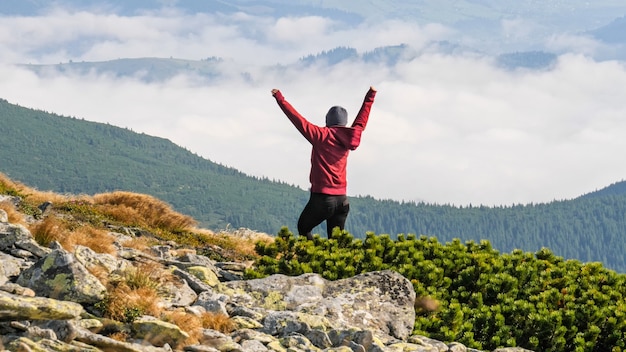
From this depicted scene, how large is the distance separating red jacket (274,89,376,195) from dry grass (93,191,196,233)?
33.2 ft

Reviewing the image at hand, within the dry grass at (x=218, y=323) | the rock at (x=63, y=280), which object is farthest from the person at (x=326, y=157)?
the rock at (x=63, y=280)

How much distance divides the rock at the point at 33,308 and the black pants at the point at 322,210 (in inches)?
286

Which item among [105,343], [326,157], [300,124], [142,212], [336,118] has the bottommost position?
[105,343]

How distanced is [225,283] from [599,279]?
28.0 feet

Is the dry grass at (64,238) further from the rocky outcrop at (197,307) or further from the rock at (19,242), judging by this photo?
the rock at (19,242)

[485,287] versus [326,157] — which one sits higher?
[326,157]

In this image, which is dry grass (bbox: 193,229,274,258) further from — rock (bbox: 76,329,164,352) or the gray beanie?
rock (bbox: 76,329,164,352)

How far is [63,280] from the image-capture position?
10438 mm

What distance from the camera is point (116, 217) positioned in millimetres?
25562

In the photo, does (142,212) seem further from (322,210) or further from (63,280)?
(63,280)

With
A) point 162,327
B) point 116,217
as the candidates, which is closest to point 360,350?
point 162,327

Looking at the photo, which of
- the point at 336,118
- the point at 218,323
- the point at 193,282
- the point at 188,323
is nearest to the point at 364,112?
the point at 336,118

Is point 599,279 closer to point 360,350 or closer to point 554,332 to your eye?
point 554,332

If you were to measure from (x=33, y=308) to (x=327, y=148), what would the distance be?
26.7 ft
